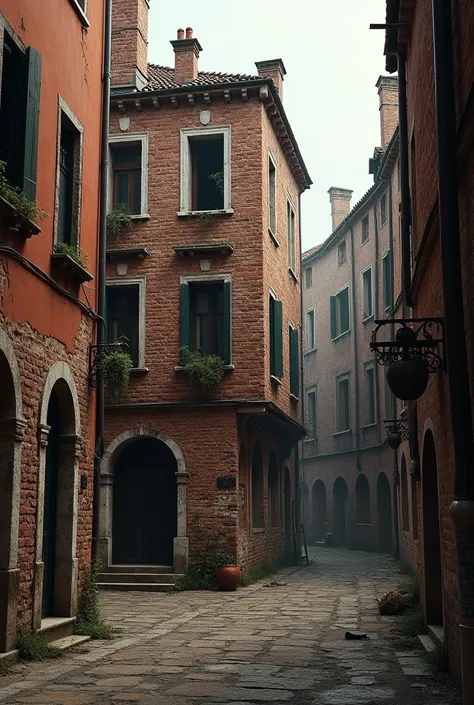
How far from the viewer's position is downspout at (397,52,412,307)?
11211 millimetres

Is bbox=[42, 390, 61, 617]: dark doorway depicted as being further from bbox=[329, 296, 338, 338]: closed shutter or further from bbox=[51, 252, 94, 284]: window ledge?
bbox=[329, 296, 338, 338]: closed shutter

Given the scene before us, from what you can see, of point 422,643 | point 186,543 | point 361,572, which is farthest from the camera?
point 361,572

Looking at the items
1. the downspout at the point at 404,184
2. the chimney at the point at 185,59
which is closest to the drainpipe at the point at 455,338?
the downspout at the point at 404,184

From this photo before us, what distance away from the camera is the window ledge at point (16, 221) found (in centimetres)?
814

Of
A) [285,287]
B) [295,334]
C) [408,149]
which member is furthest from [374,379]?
[408,149]

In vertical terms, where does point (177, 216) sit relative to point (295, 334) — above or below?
above

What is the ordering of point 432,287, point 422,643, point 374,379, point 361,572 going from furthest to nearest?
point 374,379
point 361,572
point 422,643
point 432,287

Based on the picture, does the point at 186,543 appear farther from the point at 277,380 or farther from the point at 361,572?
the point at 361,572

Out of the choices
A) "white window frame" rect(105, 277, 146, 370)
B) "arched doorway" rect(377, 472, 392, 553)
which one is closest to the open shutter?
"white window frame" rect(105, 277, 146, 370)

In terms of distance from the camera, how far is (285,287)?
21484mm

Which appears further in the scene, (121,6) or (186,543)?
(121,6)

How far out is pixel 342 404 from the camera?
1260 inches

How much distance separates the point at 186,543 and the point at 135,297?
534cm

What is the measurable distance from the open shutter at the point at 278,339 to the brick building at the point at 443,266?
7.40 m
